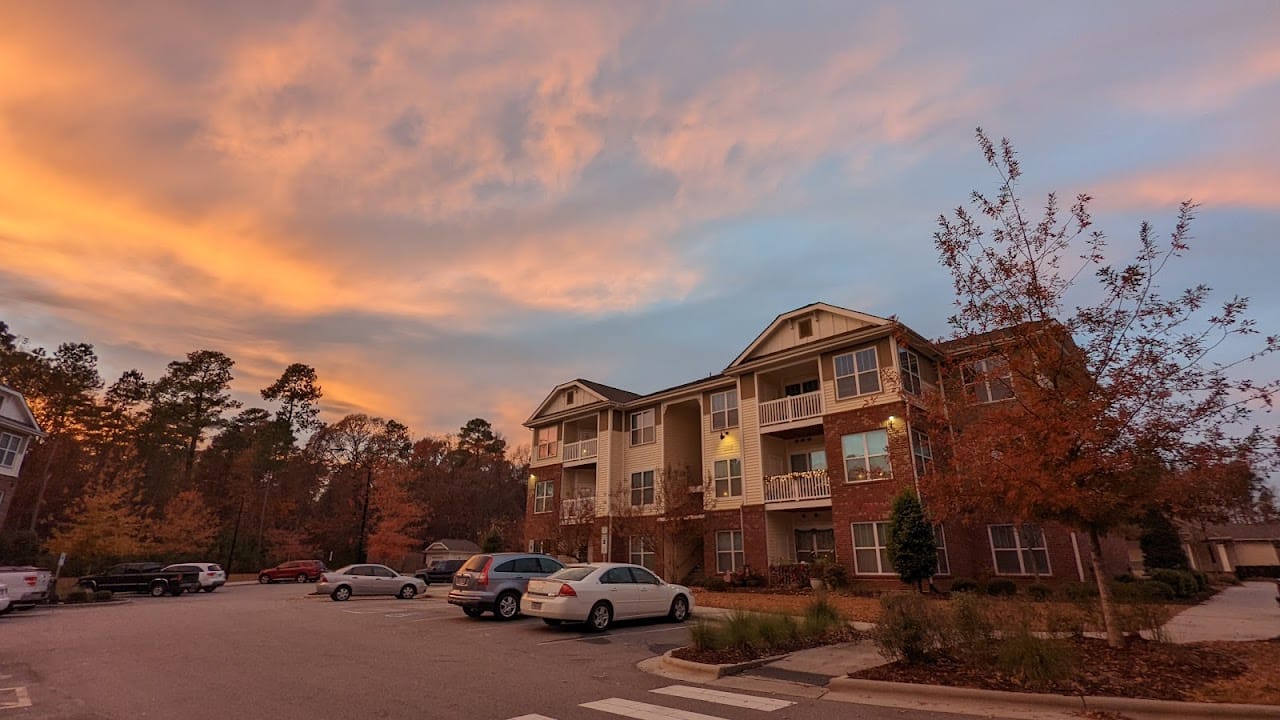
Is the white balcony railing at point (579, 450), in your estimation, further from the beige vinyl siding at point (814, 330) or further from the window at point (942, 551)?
Result: the window at point (942, 551)

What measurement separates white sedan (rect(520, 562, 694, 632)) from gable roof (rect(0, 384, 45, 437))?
131 ft

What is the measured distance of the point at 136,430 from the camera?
5228 centimetres

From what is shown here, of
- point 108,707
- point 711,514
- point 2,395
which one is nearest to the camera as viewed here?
point 108,707

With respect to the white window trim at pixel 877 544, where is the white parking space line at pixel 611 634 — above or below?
below

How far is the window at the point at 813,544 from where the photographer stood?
24.9 meters

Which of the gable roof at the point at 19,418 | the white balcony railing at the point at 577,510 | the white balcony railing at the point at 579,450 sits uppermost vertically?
the gable roof at the point at 19,418

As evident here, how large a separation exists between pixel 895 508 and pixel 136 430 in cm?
6141

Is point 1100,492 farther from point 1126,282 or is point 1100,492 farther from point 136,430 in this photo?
point 136,430

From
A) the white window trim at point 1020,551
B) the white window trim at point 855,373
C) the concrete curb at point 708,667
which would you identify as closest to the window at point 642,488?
the white window trim at point 855,373

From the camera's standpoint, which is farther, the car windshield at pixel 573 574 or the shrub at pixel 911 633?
the car windshield at pixel 573 574

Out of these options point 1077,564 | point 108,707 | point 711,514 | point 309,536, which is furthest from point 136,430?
point 1077,564

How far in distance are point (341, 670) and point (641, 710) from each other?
517cm

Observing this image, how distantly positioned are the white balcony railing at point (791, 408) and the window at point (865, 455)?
6.50 feet

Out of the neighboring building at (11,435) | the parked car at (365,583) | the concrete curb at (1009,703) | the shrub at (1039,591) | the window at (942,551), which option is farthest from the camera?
the neighboring building at (11,435)
